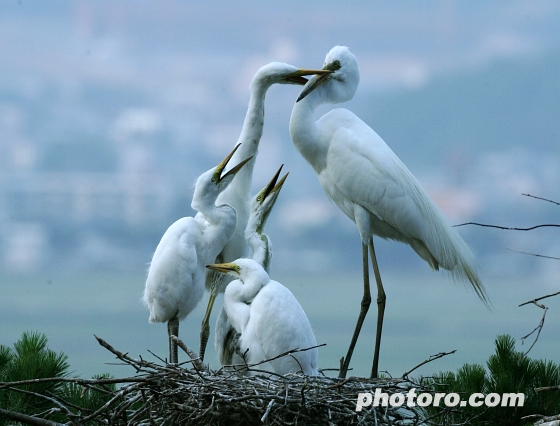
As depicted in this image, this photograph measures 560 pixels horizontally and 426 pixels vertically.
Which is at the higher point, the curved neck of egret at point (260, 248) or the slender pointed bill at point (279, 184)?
the slender pointed bill at point (279, 184)

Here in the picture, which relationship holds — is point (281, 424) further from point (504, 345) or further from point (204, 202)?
point (504, 345)

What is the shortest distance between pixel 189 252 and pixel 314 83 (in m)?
1.42

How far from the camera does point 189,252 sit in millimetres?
4836

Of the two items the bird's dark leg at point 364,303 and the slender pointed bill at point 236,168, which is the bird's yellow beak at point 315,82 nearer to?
the slender pointed bill at point 236,168

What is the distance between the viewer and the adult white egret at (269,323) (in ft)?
13.1

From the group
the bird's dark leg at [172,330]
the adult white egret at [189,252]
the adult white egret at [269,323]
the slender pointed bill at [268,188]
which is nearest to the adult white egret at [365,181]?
the slender pointed bill at [268,188]

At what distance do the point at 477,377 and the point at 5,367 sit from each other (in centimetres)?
316

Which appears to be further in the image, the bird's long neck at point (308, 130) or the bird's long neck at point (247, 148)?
the bird's long neck at point (247, 148)

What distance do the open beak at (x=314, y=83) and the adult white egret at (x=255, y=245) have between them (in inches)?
21.4

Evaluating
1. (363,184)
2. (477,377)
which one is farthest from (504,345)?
(363,184)

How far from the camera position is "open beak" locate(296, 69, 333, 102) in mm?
5055

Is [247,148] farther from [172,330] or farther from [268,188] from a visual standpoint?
[172,330]

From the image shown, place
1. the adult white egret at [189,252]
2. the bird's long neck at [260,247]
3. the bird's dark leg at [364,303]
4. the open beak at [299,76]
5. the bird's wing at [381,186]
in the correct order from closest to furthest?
the bird's long neck at [260,247], the adult white egret at [189,252], the bird's dark leg at [364,303], the bird's wing at [381,186], the open beak at [299,76]

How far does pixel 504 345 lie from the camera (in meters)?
5.26
